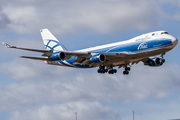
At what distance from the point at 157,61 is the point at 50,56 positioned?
77.4 feet

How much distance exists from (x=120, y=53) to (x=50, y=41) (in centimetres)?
2416

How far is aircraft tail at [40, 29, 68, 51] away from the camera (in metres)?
85.7

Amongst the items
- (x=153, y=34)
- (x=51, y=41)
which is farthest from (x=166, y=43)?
(x=51, y=41)

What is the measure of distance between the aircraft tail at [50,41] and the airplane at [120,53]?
764cm

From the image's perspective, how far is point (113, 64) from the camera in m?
76.9

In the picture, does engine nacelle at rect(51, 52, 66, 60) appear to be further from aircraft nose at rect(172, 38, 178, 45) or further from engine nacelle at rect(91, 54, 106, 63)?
aircraft nose at rect(172, 38, 178, 45)

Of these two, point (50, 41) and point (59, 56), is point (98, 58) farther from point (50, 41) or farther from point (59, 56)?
point (50, 41)

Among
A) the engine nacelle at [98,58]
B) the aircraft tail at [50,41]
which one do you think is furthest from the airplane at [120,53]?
the aircraft tail at [50,41]

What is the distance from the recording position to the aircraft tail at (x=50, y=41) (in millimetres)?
85694

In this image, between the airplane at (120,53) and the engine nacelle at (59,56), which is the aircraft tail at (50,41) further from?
the engine nacelle at (59,56)

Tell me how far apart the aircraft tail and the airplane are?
25.1 feet

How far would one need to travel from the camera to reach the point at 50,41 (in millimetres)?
87438

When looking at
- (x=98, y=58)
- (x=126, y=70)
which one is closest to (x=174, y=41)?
(x=98, y=58)

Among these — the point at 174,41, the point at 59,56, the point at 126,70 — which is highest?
the point at 174,41
